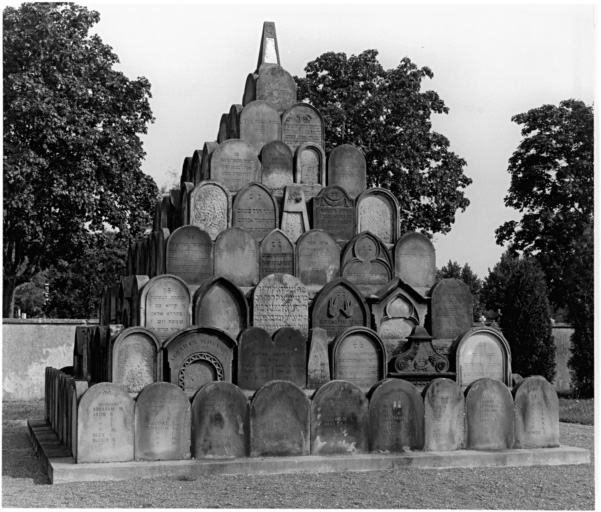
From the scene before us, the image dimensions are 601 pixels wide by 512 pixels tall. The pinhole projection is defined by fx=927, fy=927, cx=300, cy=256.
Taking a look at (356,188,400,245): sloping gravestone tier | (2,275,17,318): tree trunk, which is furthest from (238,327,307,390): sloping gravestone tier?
(2,275,17,318): tree trunk

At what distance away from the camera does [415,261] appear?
12141mm

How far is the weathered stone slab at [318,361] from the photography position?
10734 mm

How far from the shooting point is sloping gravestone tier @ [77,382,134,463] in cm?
938

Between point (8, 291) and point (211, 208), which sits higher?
point (211, 208)

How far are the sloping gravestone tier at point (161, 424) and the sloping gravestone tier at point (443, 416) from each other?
8.62 ft

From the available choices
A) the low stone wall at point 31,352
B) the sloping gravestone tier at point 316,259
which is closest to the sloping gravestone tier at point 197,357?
the sloping gravestone tier at point 316,259

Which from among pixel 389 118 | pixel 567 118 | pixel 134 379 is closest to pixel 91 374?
pixel 134 379

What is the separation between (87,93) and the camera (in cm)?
2206

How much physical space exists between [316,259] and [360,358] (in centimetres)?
152

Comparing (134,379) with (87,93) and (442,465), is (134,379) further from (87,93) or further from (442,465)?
(87,93)

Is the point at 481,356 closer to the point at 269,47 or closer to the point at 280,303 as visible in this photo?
the point at 280,303

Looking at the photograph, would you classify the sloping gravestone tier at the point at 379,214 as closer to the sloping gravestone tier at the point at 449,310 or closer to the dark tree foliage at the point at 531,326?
the sloping gravestone tier at the point at 449,310

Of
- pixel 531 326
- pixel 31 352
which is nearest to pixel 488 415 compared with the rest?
pixel 531 326

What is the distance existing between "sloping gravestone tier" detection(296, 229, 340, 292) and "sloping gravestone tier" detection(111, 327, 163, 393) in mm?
2181
